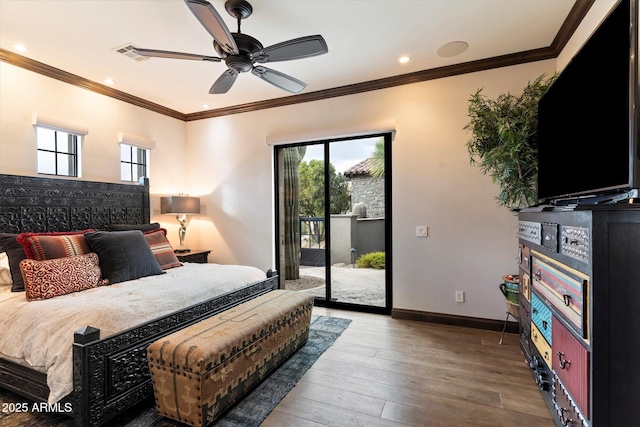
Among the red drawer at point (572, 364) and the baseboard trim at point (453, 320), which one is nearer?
the red drawer at point (572, 364)

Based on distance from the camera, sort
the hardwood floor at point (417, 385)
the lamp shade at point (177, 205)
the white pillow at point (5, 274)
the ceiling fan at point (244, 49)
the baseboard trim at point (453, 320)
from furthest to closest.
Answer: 1. the lamp shade at point (177, 205)
2. the baseboard trim at point (453, 320)
3. the white pillow at point (5, 274)
4. the ceiling fan at point (244, 49)
5. the hardwood floor at point (417, 385)

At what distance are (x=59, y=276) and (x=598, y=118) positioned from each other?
11.8 feet

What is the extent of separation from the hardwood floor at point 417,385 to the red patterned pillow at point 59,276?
1771 mm

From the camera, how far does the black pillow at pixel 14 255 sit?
245cm

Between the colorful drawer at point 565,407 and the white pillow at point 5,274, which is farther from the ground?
the white pillow at point 5,274

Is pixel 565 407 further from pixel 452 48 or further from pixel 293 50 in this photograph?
pixel 452 48

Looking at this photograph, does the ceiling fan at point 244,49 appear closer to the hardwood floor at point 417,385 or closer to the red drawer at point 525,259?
the red drawer at point 525,259

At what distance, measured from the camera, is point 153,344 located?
1894mm

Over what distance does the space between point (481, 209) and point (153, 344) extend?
3.22 meters

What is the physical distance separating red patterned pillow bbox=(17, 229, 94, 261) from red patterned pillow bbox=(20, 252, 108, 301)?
97 millimetres

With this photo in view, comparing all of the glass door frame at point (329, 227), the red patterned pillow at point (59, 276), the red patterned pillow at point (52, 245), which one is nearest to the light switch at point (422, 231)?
the glass door frame at point (329, 227)

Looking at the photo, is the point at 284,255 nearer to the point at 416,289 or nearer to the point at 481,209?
the point at 416,289

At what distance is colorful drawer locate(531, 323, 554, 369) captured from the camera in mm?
1802

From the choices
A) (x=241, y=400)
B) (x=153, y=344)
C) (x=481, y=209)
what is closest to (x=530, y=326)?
(x=481, y=209)
